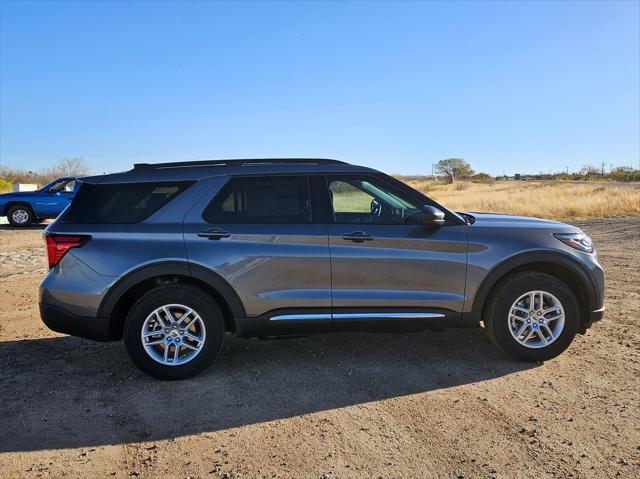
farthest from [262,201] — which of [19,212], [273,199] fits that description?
[19,212]

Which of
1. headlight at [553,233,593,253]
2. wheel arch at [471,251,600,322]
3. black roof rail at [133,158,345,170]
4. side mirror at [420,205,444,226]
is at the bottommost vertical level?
wheel arch at [471,251,600,322]

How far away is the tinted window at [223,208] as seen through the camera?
4254 millimetres

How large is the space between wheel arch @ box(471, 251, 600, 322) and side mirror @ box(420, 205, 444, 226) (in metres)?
0.68

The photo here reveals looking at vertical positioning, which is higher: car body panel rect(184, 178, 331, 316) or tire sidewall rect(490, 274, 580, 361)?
car body panel rect(184, 178, 331, 316)

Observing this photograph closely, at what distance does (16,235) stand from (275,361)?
13.6m

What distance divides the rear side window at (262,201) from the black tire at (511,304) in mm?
1813

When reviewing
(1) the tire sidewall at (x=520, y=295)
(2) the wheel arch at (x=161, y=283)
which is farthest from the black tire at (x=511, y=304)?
(2) the wheel arch at (x=161, y=283)

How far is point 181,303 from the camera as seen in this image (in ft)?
13.6

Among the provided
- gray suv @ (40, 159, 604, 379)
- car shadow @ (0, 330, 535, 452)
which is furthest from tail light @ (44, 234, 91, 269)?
car shadow @ (0, 330, 535, 452)

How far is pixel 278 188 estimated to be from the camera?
172 inches

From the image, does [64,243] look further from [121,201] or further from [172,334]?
[172,334]

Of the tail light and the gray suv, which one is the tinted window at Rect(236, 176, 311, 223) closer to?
the gray suv

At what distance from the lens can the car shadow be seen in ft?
11.4

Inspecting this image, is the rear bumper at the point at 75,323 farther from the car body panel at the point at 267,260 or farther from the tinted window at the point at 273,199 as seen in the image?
the tinted window at the point at 273,199
